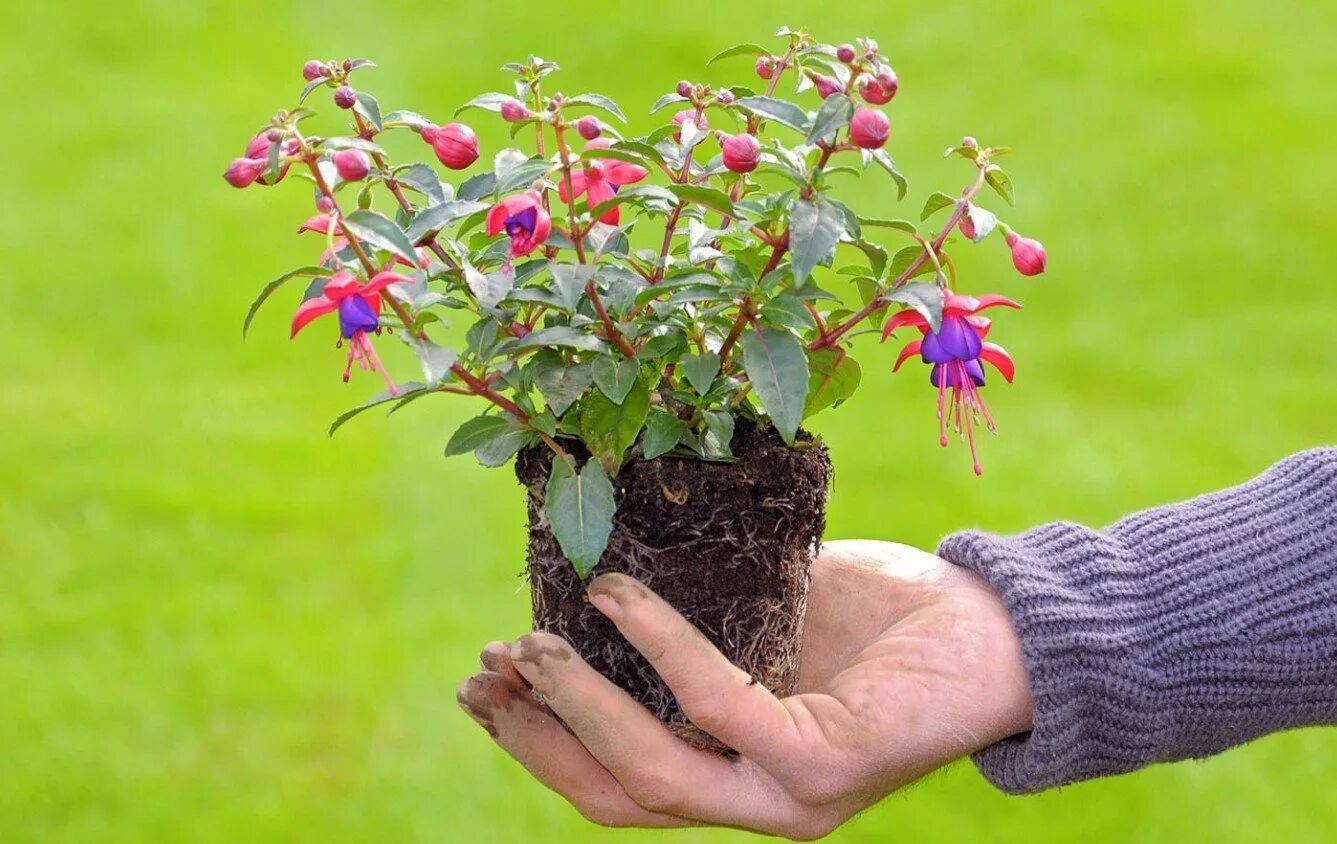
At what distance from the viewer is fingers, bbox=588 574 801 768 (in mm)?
1398

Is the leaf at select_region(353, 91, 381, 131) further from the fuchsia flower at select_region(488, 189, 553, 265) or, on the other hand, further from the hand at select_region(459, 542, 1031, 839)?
the hand at select_region(459, 542, 1031, 839)

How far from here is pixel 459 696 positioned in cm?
158

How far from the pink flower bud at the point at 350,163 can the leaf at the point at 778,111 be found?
0.35 metres

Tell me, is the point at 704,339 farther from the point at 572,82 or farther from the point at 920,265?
the point at 572,82

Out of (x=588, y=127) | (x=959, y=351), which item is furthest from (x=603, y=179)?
(x=959, y=351)

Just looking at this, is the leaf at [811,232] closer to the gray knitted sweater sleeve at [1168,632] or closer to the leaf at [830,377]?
the leaf at [830,377]

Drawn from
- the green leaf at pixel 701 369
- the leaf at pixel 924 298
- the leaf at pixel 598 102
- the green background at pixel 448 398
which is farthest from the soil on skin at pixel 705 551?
the green background at pixel 448 398

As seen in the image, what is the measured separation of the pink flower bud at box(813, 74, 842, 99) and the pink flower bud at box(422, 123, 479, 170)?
0.32 m

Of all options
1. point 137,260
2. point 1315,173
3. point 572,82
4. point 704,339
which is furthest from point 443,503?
point 1315,173

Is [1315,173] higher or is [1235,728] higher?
[1315,173]

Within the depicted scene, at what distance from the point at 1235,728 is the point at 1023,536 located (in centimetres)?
31

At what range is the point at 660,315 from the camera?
1.38 meters

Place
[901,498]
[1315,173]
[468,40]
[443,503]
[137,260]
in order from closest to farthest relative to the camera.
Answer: [901,498], [443,503], [137,260], [1315,173], [468,40]

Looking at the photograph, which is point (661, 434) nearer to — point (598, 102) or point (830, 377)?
point (830, 377)
